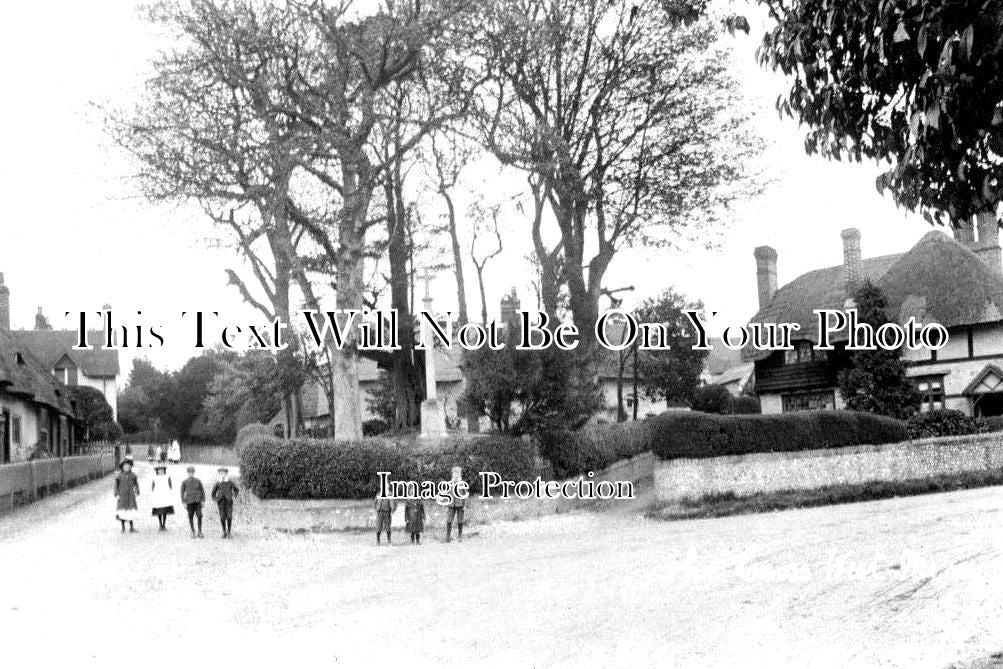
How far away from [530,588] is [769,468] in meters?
15.9

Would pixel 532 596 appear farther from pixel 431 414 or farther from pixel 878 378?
pixel 878 378

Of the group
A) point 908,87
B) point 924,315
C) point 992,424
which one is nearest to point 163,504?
point 908,87

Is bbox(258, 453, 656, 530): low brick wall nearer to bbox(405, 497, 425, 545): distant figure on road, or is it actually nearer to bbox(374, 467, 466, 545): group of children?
bbox(374, 467, 466, 545): group of children

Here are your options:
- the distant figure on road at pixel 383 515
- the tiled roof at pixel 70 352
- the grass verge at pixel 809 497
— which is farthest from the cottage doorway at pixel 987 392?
the tiled roof at pixel 70 352

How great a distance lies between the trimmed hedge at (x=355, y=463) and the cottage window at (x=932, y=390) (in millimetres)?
18982

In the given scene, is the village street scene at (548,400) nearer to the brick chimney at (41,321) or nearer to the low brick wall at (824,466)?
the low brick wall at (824,466)

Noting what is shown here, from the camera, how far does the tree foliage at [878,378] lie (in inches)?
1395

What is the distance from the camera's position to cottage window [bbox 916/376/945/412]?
3897 centimetres

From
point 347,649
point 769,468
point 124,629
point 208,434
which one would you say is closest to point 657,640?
point 347,649

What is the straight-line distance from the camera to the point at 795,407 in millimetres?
44031

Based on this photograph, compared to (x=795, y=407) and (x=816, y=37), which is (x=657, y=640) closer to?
(x=816, y=37)

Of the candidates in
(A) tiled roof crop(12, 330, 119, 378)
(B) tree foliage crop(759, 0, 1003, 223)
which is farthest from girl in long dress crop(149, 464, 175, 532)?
(A) tiled roof crop(12, 330, 119, 378)

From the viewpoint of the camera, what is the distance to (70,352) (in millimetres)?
78188

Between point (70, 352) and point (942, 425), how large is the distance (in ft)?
206
